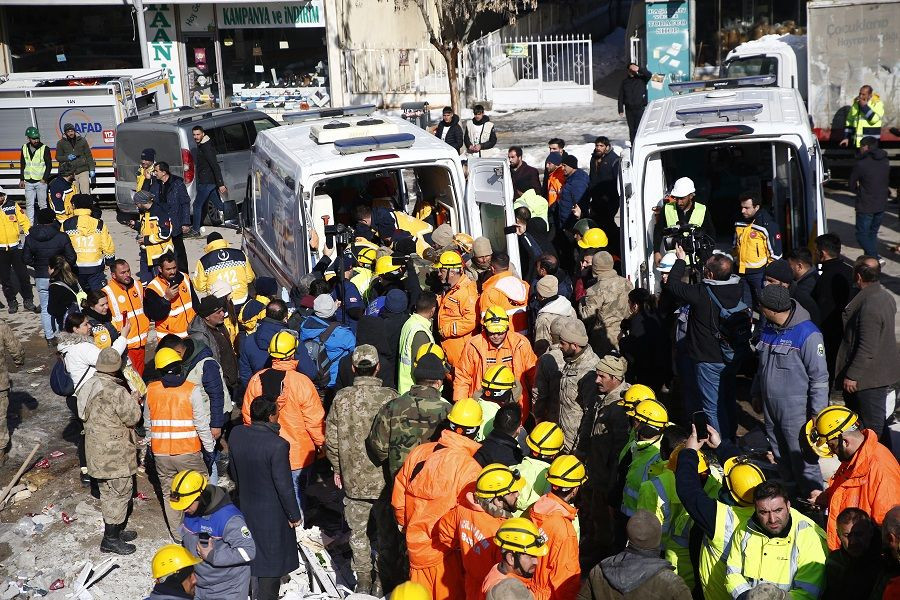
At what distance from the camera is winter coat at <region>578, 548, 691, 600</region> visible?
15.2ft

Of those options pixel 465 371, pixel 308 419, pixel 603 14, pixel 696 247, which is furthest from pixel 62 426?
pixel 603 14

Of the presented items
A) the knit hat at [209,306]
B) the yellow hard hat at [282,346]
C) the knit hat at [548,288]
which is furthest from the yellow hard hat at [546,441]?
the knit hat at [209,306]

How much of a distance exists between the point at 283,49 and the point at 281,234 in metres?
15.9

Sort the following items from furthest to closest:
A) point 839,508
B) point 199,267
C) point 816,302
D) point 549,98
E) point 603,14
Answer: point 603,14
point 549,98
point 199,267
point 816,302
point 839,508

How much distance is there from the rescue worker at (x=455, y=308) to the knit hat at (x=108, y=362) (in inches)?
102

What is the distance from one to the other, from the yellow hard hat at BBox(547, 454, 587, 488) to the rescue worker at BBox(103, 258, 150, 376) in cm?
519

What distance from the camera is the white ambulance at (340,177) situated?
936 cm

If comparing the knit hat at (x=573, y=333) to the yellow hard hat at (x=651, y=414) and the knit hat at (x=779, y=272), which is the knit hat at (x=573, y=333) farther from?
the knit hat at (x=779, y=272)

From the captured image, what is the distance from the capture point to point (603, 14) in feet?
107

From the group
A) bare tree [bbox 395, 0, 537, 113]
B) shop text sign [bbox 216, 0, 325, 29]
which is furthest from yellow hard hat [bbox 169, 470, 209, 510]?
shop text sign [bbox 216, 0, 325, 29]

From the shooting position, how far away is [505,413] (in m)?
5.93

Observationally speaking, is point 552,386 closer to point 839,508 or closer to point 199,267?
point 839,508

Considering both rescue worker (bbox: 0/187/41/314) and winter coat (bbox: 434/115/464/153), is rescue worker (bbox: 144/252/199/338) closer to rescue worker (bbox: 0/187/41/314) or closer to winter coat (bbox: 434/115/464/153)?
rescue worker (bbox: 0/187/41/314)

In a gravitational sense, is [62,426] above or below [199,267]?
below
